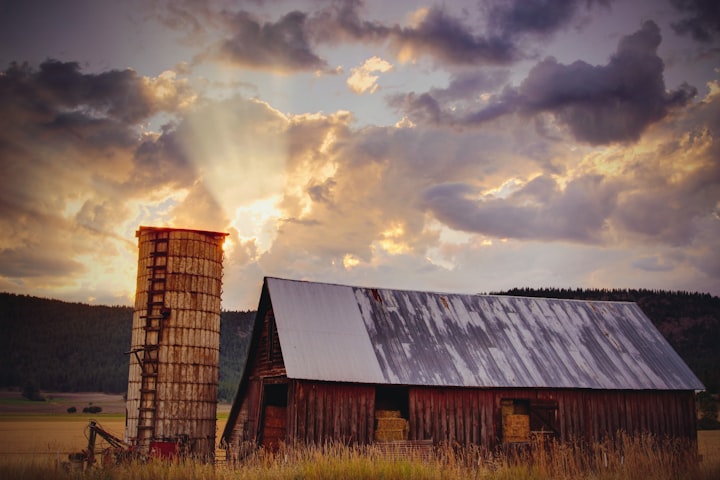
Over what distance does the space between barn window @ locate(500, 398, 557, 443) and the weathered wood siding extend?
17.7ft

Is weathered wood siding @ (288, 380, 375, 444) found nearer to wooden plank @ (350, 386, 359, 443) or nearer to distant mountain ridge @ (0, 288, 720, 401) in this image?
wooden plank @ (350, 386, 359, 443)

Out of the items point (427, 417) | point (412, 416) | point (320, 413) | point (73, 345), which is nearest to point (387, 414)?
point (412, 416)

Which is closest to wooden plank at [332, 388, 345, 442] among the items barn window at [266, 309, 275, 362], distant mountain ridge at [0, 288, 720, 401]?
barn window at [266, 309, 275, 362]

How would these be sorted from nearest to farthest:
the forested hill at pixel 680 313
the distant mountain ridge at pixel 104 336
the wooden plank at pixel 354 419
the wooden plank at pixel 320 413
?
the wooden plank at pixel 320 413
the wooden plank at pixel 354 419
the forested hill at pixel 680 313
the distant mountain ridge at pixel 104 336

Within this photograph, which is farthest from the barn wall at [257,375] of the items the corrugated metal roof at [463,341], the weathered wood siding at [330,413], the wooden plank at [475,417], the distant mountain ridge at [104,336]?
the distant mountain ridge at [104,336]

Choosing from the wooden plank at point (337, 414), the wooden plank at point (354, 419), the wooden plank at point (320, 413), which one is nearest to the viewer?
the wooden plank at point (320, 413)

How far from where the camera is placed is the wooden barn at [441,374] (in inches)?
897

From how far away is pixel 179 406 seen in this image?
25.3 metres

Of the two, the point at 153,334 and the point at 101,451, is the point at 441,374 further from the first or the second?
the point at 101,451

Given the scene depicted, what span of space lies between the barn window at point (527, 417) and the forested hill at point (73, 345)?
90850 millimetres

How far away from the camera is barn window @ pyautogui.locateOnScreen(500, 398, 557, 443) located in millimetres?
24969

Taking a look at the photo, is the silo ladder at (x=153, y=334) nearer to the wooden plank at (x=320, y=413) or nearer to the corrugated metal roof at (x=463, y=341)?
the corrugated metal roof at (x=463, y=341)

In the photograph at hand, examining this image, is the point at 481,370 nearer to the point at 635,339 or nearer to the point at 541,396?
the point at 541,396

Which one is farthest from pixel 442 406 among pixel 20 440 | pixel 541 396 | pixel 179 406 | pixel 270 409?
pixel 20 440
